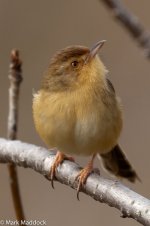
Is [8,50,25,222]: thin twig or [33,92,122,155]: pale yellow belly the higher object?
[8,50,25,222]: thin twig

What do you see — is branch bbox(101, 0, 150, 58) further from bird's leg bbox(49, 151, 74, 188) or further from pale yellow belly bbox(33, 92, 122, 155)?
pale yellow belly bbox(33, 92, 122, 155)

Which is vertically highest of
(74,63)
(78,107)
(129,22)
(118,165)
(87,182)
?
(129,22)

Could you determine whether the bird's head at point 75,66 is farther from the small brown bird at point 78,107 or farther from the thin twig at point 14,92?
the thin twig at point 14,92

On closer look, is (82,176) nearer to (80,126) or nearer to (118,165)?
(80,126)

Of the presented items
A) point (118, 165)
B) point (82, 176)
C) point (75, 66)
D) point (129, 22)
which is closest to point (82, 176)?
point (82, 176)

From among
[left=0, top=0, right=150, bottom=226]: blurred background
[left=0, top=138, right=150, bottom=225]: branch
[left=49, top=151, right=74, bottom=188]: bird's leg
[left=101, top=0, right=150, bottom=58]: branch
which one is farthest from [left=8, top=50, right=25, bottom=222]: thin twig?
[left=0, top=0, right=150, bottom=226]: blurred background

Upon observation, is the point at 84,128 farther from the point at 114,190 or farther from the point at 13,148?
the point at 114,190
